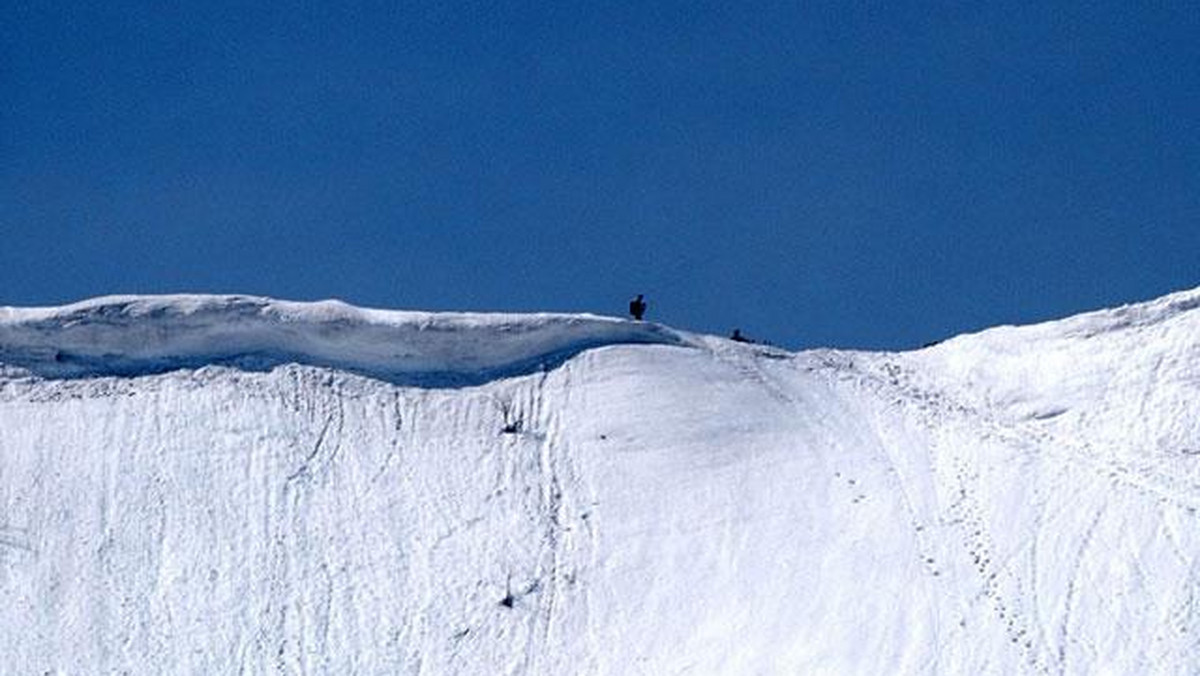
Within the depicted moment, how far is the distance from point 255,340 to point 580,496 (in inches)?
239

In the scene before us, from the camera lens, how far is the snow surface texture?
43.7 m

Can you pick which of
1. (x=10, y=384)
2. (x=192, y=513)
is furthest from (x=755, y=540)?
(x=10, y=384)

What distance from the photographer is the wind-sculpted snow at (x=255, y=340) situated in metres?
49.0

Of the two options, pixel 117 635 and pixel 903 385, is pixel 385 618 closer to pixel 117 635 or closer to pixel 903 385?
pixel 117 635

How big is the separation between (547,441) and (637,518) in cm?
233

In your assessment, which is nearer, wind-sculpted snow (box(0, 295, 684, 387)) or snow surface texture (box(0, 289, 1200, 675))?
snow surface texture (box(0, 289, 1200, 675))

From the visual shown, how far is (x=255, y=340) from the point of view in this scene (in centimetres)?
4909

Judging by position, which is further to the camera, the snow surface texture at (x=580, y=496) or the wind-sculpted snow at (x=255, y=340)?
the wind-sculpted snow at (x=255, y=340)

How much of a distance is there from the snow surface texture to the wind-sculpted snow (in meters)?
0.04

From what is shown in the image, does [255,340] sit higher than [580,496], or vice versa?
[255,340]

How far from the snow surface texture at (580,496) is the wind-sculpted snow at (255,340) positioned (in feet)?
0.14

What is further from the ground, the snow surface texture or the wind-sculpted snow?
the wind-sculpted snow

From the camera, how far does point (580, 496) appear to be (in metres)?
46.6

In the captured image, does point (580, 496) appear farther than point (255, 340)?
No
